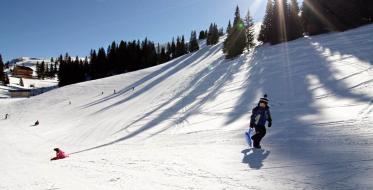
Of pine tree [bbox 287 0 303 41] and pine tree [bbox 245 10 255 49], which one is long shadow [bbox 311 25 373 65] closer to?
pine tree [bbox 287 0 303 41]

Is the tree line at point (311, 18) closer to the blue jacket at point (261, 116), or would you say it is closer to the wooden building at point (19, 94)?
the blue jacket at point (261, 116)

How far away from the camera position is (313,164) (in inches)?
343

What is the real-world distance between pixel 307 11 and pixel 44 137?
4166 cm

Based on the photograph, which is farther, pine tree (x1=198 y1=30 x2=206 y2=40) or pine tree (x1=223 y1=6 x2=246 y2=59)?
pine tree (x1=198 y1=30 x2=206 y2=40)

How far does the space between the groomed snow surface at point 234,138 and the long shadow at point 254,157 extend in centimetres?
3

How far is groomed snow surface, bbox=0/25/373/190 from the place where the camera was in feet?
27.9

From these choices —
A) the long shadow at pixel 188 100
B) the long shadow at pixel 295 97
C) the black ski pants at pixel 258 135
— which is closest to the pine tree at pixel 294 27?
the long shadow at pixel 295 97

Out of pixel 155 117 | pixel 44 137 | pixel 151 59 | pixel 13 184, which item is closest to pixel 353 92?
pixel 155 117

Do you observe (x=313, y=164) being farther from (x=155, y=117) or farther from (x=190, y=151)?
(x=155, y=117)

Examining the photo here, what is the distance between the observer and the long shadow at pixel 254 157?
9500 millimetres

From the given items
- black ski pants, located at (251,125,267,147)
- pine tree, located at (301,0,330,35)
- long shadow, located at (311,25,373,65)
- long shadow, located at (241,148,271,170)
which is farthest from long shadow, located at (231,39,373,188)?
pine tree, located at (301,0,330,35)

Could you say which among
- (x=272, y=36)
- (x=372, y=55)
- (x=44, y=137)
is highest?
(x=272, y=36)

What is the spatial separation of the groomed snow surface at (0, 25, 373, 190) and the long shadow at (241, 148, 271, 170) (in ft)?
0.11

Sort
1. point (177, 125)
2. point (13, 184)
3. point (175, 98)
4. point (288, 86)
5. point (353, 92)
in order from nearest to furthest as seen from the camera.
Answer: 1. point (13, 184)
2. point (353, 92)
3. point (177, 125)
4. point (288, 86)
5. point (175, 98)
